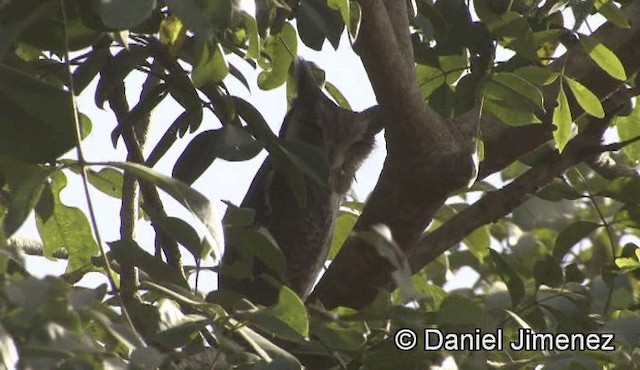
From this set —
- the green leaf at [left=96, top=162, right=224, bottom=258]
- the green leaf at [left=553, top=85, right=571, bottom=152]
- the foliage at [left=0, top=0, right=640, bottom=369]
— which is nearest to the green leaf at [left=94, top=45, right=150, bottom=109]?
the foliage at [left=0, top=0, right=640, bottom=369]

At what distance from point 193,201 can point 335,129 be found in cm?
156

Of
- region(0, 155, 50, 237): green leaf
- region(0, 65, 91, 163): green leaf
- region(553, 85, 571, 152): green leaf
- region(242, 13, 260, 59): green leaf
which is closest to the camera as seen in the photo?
region(0, 155, 50, 237): green leaf

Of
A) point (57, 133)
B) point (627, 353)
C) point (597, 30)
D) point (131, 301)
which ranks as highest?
point (597, 30)

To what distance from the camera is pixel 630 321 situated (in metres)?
1.72

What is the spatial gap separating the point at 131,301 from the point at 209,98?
A: 44 centimetres

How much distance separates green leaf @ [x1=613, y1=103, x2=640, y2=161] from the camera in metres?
2.46

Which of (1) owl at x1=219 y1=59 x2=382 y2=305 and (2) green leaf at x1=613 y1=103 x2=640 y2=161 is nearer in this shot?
(2) green leaf at x1=613 y1=103 x2=640 y2=161

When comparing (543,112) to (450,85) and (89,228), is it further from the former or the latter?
(89,228)

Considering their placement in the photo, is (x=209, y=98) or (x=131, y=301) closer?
(x=131, y=301)

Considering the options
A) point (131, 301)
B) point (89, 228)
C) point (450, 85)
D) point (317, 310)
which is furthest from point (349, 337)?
point (450, 85)

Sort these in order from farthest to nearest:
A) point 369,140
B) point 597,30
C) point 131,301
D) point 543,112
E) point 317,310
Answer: point 369,140 < point 597,30 < point 543,112 < point 317,310 < point 131,301

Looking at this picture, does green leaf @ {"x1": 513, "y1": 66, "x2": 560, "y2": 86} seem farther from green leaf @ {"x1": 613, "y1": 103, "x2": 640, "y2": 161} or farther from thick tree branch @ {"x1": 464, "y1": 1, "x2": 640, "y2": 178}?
green leaf @ {"x1": 613, "y1": 103, "x2": 640, "y2": 161}
